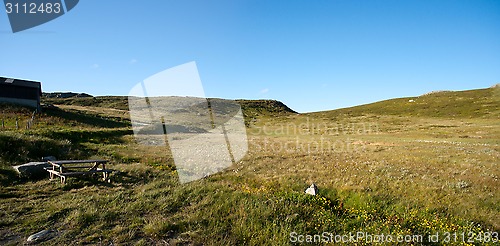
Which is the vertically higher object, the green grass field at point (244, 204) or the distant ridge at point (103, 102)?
the distant ridge at point (103, 102)

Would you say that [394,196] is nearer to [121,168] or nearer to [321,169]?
[321,169]

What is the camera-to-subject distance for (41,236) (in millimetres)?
6676

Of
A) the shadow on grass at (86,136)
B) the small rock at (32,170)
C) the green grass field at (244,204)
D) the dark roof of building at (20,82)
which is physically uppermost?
the dark roof of building at (20,82)

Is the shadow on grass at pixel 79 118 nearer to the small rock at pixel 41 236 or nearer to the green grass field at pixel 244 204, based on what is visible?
the green grass field at pixel 244 204

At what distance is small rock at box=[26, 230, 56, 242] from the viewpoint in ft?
21.5

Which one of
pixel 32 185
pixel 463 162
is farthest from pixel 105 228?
pixel 463 162

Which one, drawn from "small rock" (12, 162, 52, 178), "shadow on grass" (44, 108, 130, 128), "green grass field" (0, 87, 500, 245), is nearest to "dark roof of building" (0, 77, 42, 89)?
"shadow on grass" (44, 108, 130, 128)

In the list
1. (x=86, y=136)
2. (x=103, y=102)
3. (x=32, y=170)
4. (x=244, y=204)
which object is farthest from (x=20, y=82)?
(x=103, y=102)

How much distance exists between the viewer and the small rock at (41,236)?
654cm

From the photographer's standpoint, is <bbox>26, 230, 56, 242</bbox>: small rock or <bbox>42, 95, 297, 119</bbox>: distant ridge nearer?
<bbox>26, 230, 56, 242</bbox>: small rock

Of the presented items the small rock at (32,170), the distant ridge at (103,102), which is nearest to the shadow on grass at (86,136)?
the small rock at (32,170)

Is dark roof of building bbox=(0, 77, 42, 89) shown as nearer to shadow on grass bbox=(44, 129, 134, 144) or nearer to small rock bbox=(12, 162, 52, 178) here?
shadow on grass bbox=(44, 129, 134, 144)

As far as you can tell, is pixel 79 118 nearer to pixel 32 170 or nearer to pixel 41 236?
pixel 32 170

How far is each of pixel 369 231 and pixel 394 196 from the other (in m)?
6.70
